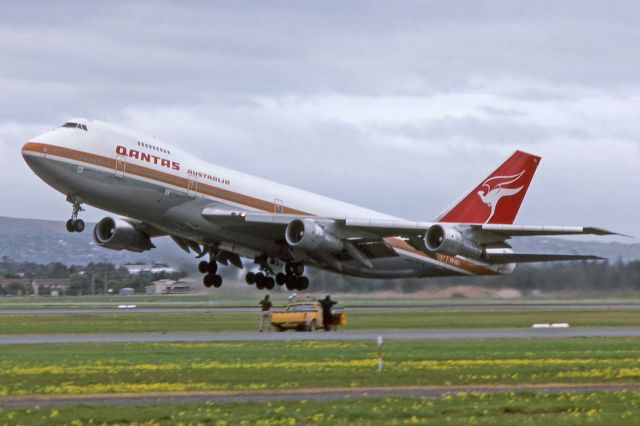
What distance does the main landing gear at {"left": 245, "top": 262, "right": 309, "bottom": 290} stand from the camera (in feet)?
187

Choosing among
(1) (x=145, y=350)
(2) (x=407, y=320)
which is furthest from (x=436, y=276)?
(1) (x=145, y=350)

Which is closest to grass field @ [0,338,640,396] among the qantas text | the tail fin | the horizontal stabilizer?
the qantas text

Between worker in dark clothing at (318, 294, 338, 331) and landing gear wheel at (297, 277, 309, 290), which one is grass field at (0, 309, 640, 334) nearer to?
worker in dark clothing at (318, 294, 338, 331)

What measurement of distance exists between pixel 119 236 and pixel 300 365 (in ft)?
95.4

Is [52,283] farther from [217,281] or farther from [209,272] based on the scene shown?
[209,272]

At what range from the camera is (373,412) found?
800 inches

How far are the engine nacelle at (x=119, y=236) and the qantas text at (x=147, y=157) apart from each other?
746cm

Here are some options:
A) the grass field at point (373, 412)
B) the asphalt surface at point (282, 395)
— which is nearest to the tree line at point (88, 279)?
the asphalt surface at point (282, 395)

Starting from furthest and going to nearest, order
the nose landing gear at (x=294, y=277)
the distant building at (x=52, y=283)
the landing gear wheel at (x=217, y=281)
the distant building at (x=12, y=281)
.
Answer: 1. the distant building at (x=52, y=283)
2. the distant building at (x=12, y=281)
3. the landing gear wheel at (x=217, y=281)
4. the nose landing gear at (x=294, y=277)

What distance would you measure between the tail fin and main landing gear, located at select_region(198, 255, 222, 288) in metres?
13.4

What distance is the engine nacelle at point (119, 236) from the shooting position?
57.0 meters

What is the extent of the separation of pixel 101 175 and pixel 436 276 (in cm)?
2250

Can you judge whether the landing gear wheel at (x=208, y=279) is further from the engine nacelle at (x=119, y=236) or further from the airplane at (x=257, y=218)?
the engine nacelle at (x=119, y=236)

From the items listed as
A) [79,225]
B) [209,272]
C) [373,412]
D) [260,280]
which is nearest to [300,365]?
[373,412]
